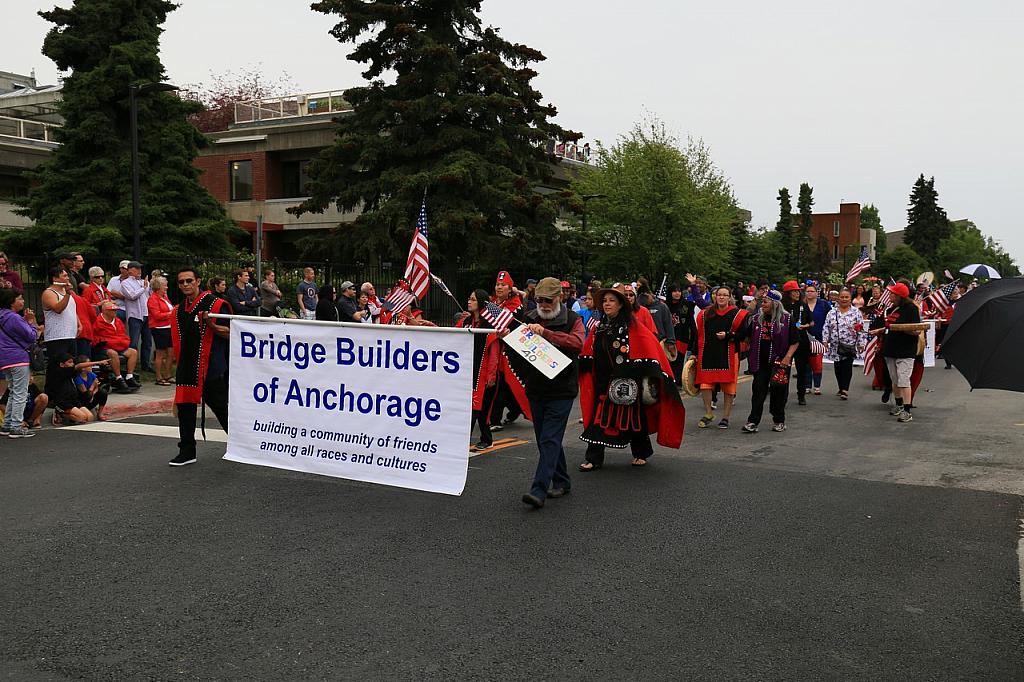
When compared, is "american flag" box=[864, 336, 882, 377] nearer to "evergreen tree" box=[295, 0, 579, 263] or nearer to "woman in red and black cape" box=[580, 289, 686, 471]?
"woman in red and black cape" box=[580, 289, 686, 471]

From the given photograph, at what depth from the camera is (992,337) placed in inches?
171

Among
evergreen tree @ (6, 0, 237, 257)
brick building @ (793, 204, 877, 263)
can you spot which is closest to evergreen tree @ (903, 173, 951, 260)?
brick building @ (793, 204, 877, 263)

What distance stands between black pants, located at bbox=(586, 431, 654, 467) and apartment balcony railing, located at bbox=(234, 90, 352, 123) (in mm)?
35308

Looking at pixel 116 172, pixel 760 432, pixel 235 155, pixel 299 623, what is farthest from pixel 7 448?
pixel 235 155

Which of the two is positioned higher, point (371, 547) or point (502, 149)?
point (502, 149)

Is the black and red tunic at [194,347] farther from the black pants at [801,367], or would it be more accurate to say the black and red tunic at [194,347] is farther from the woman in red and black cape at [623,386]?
the black pants at [801,367]

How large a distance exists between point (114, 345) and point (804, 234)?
92.4 m

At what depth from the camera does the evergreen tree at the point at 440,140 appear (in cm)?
2662

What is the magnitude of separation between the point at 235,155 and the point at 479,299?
3585 cm

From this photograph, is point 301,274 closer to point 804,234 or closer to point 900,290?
point 900,290

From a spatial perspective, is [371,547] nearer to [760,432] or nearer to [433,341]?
[433,341]

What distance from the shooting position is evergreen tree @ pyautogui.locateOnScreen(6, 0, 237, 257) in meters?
23.7

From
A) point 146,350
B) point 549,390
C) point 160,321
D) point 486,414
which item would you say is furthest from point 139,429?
point 549,390

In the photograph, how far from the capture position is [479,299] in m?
10.8
